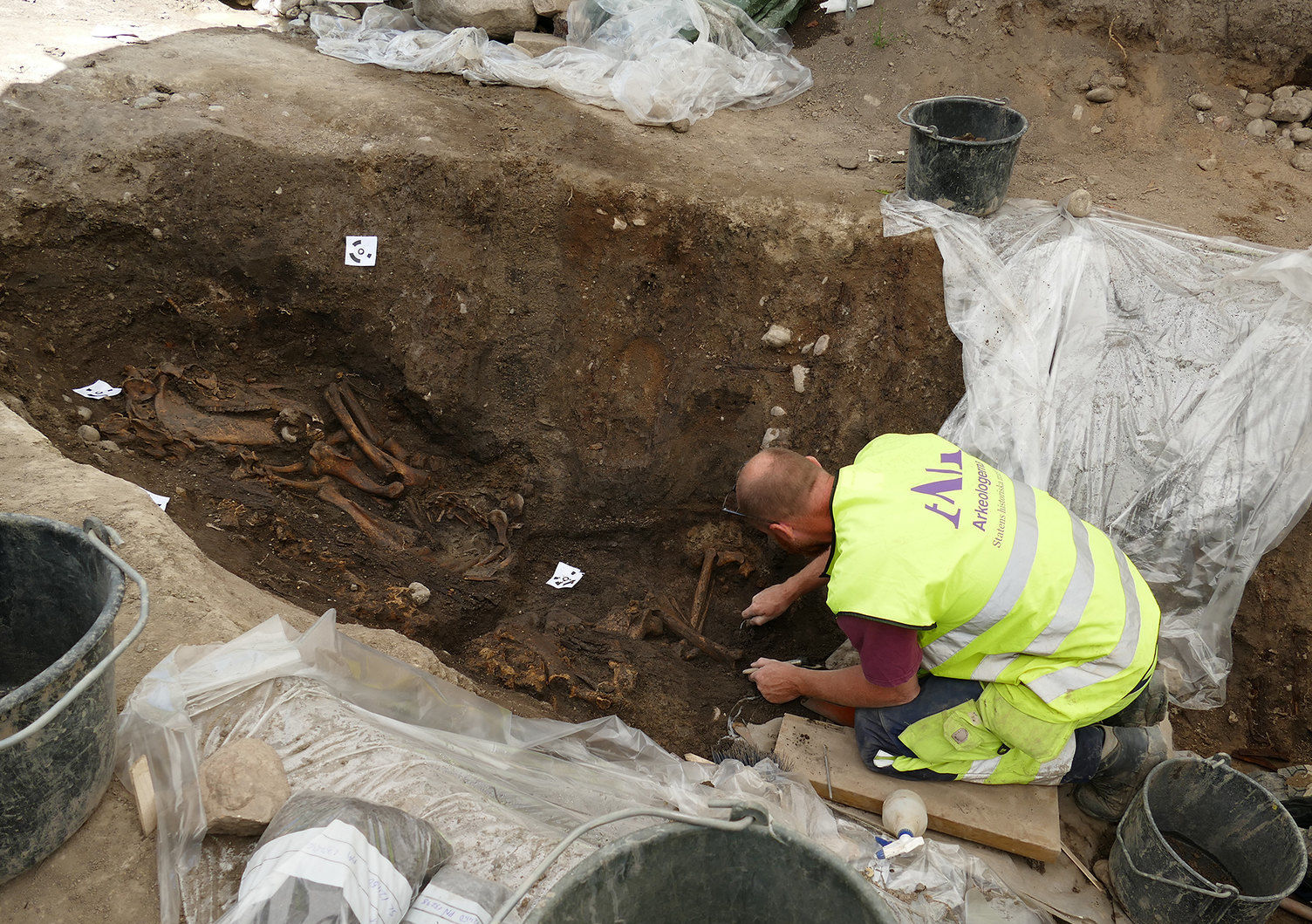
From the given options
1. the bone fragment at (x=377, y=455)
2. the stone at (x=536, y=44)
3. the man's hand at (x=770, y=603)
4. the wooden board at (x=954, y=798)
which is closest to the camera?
the wooden board at (x=954, y=798)

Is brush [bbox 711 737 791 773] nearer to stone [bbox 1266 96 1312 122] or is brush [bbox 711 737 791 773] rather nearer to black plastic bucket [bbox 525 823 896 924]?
black plastic bucket [bbox 525 823 896 924]

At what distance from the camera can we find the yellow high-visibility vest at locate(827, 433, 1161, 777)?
2.57m

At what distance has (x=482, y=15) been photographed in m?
6.31

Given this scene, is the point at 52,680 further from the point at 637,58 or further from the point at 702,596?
the point at 637,58

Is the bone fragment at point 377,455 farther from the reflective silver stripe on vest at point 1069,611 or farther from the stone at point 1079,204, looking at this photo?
the stone at point 1079,204

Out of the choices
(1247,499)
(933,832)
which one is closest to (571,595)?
(933,832)

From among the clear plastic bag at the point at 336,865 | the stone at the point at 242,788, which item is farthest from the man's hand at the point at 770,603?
the stone at the point at 242,788

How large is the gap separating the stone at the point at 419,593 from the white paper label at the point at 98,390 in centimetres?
209

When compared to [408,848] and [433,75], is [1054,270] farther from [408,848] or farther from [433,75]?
[433,75]

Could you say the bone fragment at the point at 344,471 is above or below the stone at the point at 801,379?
below

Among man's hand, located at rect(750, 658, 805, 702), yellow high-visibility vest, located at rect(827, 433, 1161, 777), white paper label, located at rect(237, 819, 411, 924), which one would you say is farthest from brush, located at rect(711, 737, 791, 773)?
white paper label, located at rect(237, 819, 411, 924)

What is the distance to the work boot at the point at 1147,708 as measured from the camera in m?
3.10

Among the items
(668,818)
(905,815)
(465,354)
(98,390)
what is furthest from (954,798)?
(98,390)

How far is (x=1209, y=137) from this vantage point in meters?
5.17
